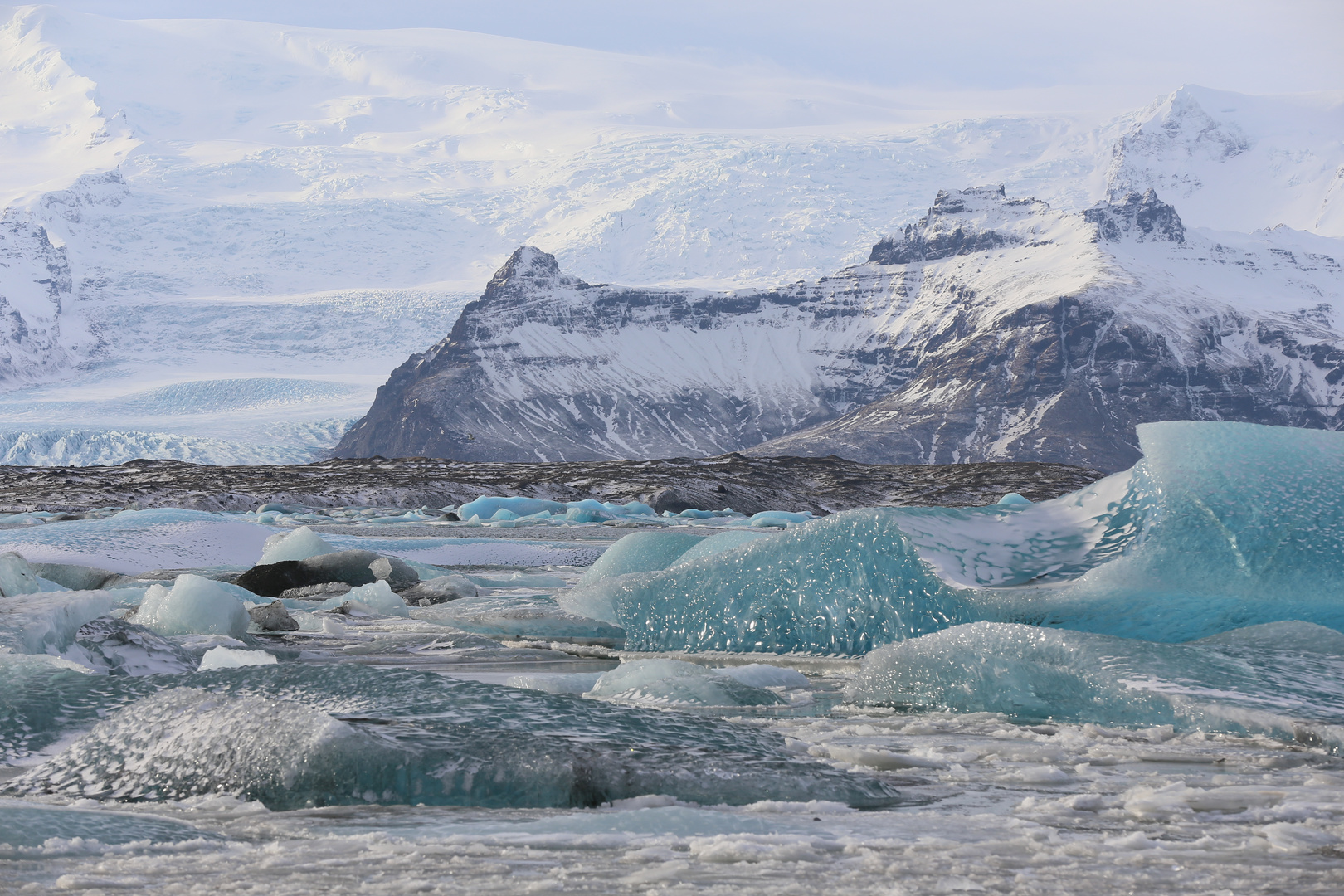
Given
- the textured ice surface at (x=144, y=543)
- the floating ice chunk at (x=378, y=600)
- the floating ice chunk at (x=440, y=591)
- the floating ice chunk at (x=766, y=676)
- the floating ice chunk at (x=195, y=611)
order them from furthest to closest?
the textured ice surface at (x=144, y=543), the floating ice chunk at (x=440, y=591), the floating ice chunk at (x=378, y=600), the floating ice chunk at (x=195, y=611), the floating ice chunk at (x=766, y=676)

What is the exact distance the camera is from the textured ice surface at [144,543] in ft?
47.2

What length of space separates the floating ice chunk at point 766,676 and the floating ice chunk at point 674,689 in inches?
8.3

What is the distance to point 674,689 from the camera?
5.50 m

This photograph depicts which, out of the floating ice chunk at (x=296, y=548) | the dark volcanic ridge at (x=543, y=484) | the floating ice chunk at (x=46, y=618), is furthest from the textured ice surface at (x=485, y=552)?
the dark volcanic ridge at (x=543, y=484)

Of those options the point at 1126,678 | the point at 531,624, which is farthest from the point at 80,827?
the point at 531,624

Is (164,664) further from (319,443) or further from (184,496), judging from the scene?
(319,443)

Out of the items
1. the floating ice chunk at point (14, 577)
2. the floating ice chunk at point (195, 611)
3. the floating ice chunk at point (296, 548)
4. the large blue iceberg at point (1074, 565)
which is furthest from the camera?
the floating ice chunk at point (296, 548)

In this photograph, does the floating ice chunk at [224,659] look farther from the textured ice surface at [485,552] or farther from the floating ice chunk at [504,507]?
the floating ice chunk at [504,507]

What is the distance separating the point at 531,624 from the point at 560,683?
3.24 m

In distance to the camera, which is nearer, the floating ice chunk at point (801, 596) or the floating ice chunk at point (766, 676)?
the floating ice chunk at point (766, 676)

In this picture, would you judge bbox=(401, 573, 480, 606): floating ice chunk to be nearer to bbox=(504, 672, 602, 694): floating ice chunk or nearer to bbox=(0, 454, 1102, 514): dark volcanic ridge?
bbox=(504, 672, 602, 694): floating ice chunk

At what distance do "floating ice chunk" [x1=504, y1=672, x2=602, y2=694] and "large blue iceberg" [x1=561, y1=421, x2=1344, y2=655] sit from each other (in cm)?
187

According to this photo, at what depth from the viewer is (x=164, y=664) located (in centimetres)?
571

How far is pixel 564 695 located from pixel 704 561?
321 cm
